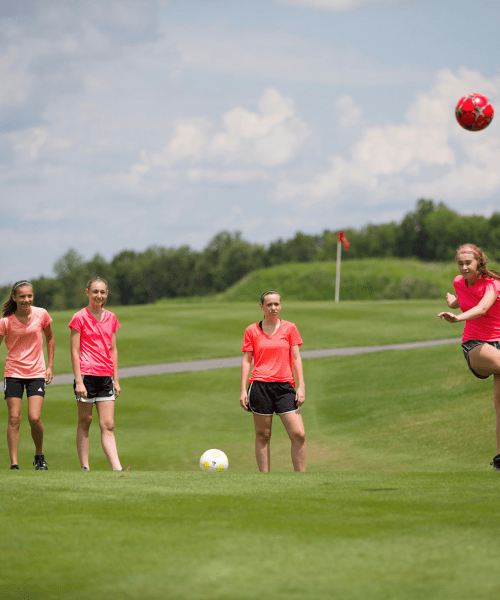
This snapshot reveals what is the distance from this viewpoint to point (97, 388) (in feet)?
28.3

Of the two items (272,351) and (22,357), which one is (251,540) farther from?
(22,357)

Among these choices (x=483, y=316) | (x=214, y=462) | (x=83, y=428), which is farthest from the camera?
(x=214, y=462)

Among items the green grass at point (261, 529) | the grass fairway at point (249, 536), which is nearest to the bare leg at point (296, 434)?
the green grass at point (261, 529)

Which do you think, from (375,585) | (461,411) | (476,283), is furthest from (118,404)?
(375,585)

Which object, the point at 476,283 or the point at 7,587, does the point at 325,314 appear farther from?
the point at 7,587

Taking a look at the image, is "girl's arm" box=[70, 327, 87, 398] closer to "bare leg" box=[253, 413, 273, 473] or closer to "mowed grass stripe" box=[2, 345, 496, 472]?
"bare leg" box=[253, 413, 273, 473]

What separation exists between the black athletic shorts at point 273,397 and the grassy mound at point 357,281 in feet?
212

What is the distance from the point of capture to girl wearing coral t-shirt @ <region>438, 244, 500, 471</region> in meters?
7.41

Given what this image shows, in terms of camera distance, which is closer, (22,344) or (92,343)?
(92,343)

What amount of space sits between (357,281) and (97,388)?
235 feet

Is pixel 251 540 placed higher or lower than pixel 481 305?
lower

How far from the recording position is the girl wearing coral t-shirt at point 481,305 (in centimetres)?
741

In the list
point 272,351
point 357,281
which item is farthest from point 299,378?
point 357,281

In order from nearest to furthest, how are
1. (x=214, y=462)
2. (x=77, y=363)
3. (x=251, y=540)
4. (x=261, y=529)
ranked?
(x=251, y=540)
(x=261, y=529)
(x=77, y=363)
(x=214, y=462)
